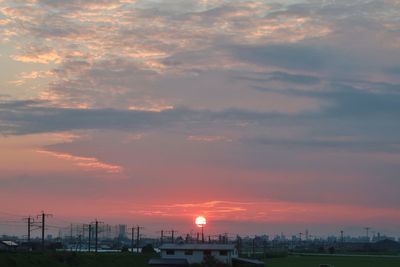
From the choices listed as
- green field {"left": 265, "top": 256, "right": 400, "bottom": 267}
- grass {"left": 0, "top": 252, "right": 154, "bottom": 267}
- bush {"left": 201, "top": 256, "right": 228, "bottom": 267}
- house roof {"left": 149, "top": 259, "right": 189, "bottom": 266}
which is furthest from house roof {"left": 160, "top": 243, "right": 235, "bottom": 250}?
green field {"left": 265, "top": 256, "right": 400, "bottom": 267}

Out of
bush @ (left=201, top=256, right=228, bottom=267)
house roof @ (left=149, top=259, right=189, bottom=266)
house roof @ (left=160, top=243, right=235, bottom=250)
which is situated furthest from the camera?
house roof @ (left=160, top=243, right=235, bottom=250)

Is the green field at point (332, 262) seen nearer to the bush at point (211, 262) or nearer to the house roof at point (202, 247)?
the house roof at point (202, 247)

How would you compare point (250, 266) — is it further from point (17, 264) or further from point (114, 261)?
point (17, 264)

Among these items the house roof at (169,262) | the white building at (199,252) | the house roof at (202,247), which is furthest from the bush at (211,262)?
the house roof at (169,262)

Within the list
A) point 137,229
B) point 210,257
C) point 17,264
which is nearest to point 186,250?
point 210,257

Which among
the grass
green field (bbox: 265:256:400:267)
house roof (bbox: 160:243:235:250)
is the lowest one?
green field (bbox: 265:256:400:267)

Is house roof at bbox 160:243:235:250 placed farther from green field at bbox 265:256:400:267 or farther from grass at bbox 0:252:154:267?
green field at bbox 265:256:400:267

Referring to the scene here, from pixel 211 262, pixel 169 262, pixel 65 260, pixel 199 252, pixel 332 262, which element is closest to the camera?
pixel 65 260

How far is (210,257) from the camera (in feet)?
307

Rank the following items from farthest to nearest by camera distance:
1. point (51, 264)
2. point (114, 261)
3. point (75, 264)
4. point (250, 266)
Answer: point (250, 266), point (114, 261), point (75, 264), point (51, 264)

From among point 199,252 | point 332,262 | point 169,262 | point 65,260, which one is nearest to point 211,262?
point 199,252

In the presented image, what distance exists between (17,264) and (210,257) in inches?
1475

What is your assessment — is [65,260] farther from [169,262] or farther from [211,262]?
[211,262]

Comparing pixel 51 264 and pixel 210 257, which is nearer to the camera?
pixel 51 264
